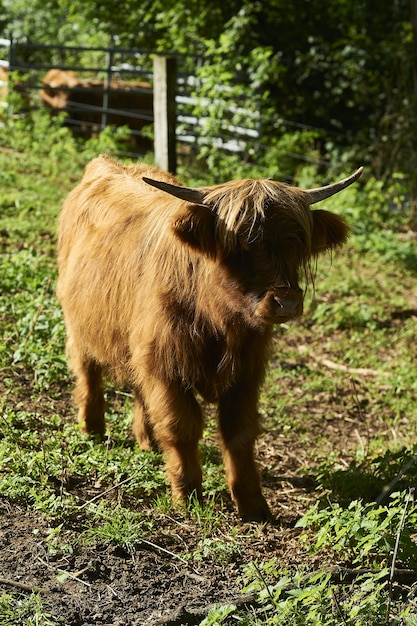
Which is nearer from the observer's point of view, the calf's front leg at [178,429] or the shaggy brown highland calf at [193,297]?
the shaggy brown highland calf at [193,297]

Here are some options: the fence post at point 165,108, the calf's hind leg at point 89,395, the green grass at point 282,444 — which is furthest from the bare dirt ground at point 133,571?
the fence post at point 165,108

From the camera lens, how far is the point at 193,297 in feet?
13.5

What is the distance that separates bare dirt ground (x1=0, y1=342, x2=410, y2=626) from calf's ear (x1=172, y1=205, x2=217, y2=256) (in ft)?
4.12

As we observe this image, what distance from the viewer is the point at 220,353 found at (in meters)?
4.16

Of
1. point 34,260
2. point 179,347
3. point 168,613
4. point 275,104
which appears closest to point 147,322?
point 179,347

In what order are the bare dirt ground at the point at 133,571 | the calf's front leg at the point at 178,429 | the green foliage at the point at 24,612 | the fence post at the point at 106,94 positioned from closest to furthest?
the green foliage at the point at 24,612
the bare dirt ground at the point at 133,571
the calf's front leg at the point at 178,429
the fence post at the point at 106,94

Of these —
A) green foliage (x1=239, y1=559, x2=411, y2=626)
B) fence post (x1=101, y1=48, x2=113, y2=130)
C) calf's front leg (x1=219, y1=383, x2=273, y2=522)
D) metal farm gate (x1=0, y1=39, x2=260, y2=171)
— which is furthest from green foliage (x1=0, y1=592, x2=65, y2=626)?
fence post (x1=101, y1=48, x2=113, y2=130)

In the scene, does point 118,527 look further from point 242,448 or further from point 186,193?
point 186,193

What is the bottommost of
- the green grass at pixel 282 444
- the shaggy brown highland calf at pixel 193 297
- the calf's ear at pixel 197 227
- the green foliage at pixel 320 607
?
the green grass at pixel 282 444

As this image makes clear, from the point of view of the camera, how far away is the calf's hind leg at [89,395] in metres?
5.07

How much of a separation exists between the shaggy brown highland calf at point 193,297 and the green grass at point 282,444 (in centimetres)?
31

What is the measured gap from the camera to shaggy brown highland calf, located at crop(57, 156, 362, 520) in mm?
3906

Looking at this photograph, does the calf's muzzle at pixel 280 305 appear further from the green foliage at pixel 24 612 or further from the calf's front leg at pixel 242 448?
the green foliage at pixel 24 612

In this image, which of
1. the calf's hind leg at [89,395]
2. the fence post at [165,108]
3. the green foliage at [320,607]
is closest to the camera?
the green foliage at [320,607]
